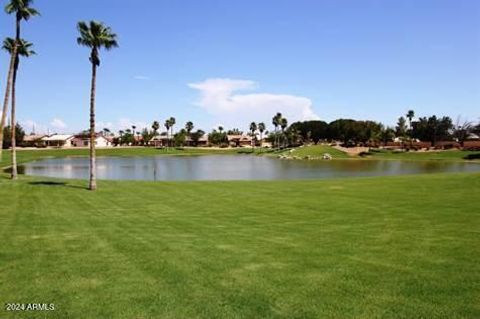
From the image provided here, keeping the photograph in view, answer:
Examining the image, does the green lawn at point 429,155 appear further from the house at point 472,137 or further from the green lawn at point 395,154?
the house at point 472,137

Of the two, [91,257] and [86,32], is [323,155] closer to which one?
[86,32]

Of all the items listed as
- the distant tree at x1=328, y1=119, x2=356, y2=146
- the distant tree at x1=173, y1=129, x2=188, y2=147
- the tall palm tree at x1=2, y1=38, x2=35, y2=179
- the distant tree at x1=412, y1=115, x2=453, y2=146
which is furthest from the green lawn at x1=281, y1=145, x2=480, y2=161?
the tall palm tree at x1=2, y1=38, x2=35, y2=179

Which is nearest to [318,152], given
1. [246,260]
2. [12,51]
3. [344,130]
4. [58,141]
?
[344,130]

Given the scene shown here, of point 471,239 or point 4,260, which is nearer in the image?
point 4,260

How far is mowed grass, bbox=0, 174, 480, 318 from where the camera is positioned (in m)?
7.83

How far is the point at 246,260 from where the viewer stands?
10758mm

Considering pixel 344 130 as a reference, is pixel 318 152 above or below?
below

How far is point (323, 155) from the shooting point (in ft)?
405

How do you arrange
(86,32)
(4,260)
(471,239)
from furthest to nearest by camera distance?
(86,32) < (471,239) < (4,260)

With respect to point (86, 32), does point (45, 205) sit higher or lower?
lower

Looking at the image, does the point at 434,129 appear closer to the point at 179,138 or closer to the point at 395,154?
the point at 395,154

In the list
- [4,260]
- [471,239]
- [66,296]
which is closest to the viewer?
[66,296]

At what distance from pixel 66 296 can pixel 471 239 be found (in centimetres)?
1103

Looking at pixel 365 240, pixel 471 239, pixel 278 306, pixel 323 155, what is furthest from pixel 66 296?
pixel 323 155
